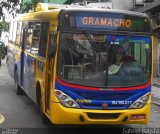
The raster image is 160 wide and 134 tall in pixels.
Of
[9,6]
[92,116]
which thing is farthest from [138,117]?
[9,6]

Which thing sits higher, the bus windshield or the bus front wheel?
the bus windshield

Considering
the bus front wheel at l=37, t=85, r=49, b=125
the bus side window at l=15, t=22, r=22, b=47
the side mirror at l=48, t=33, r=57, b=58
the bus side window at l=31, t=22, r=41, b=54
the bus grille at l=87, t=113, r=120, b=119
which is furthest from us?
the bus side window at l=15, t=22, r=22, b=47

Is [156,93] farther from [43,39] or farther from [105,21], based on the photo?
[105,21]

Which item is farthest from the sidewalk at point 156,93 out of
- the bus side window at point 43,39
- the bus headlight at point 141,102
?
the bus headlight at point 141,102

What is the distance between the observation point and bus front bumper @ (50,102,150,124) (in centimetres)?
898

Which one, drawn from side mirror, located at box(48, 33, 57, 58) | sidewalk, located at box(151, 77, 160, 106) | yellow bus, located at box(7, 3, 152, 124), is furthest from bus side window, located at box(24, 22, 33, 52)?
sidewalk, located at box(151, 77, 160, 106)

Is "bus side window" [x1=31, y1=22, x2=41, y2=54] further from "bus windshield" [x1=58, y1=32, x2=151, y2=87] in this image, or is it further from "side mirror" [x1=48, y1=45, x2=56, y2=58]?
"bus windshield" [x1=58, y1=32, x2=151, y2=87]

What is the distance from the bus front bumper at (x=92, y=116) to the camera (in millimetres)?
8984

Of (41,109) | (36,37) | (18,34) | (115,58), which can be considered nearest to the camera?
(115,58)

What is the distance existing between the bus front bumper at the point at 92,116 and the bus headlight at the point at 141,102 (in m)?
0.09

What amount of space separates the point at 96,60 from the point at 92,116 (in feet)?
3.72

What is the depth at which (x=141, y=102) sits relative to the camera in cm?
940

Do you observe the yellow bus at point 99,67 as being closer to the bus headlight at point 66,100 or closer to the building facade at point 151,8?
the bus headlight at point 66,100

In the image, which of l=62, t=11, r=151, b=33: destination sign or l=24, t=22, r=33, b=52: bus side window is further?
l=24, t=22, r=33, b=52: bus side window
